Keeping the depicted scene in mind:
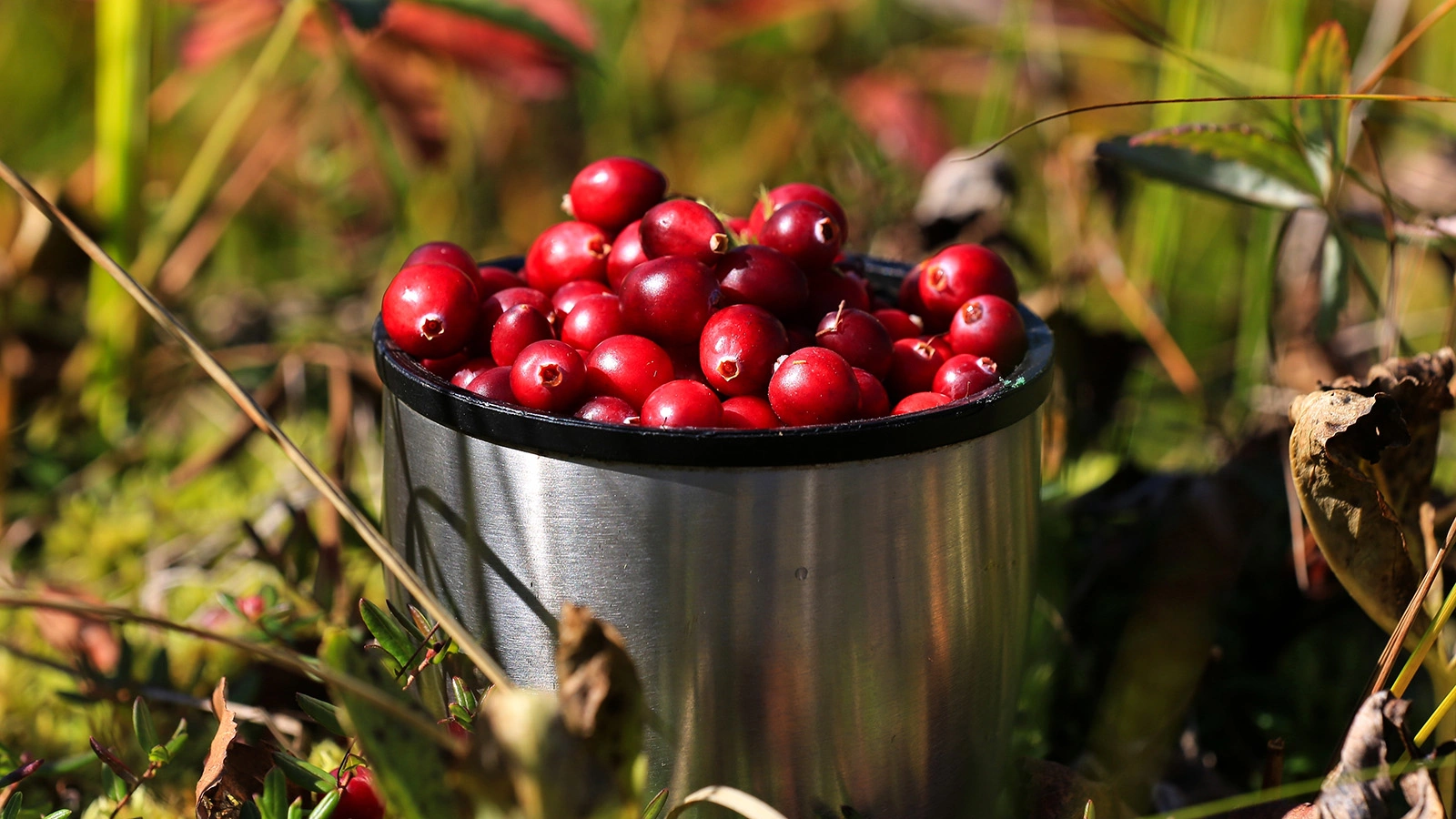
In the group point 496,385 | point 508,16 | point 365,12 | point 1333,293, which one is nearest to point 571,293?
point 496,385

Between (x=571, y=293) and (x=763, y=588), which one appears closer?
(x=763, y=588)

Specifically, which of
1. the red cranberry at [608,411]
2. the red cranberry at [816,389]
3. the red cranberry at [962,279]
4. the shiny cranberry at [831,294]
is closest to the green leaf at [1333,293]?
the red cranberry at [962,279]

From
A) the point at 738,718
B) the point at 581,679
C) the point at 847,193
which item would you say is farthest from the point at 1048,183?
the point at 581,679

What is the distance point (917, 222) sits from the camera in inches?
65.8

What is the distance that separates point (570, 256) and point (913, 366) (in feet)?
1.02

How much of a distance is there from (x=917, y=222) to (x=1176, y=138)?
0.61m

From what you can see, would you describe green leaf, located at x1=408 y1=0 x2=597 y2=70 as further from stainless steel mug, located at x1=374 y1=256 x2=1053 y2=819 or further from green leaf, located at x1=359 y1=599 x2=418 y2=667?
green leaf, located at x1=359 y1=599 x2=418 y2=667

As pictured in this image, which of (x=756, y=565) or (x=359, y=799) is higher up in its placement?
(x=756, y=565)

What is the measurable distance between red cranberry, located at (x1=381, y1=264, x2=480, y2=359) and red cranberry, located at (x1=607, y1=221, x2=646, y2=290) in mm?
127

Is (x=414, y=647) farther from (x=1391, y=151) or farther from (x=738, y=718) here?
(x=1391, y=151)

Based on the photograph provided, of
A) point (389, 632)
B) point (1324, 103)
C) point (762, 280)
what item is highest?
point (1324, 103)

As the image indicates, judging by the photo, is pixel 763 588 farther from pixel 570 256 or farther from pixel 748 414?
pixel 570 256

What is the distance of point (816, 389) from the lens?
2.55 ft

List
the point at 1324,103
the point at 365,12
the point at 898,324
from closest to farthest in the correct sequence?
the point at 898,324 < the point at 1324,103 < the point at 365,12
